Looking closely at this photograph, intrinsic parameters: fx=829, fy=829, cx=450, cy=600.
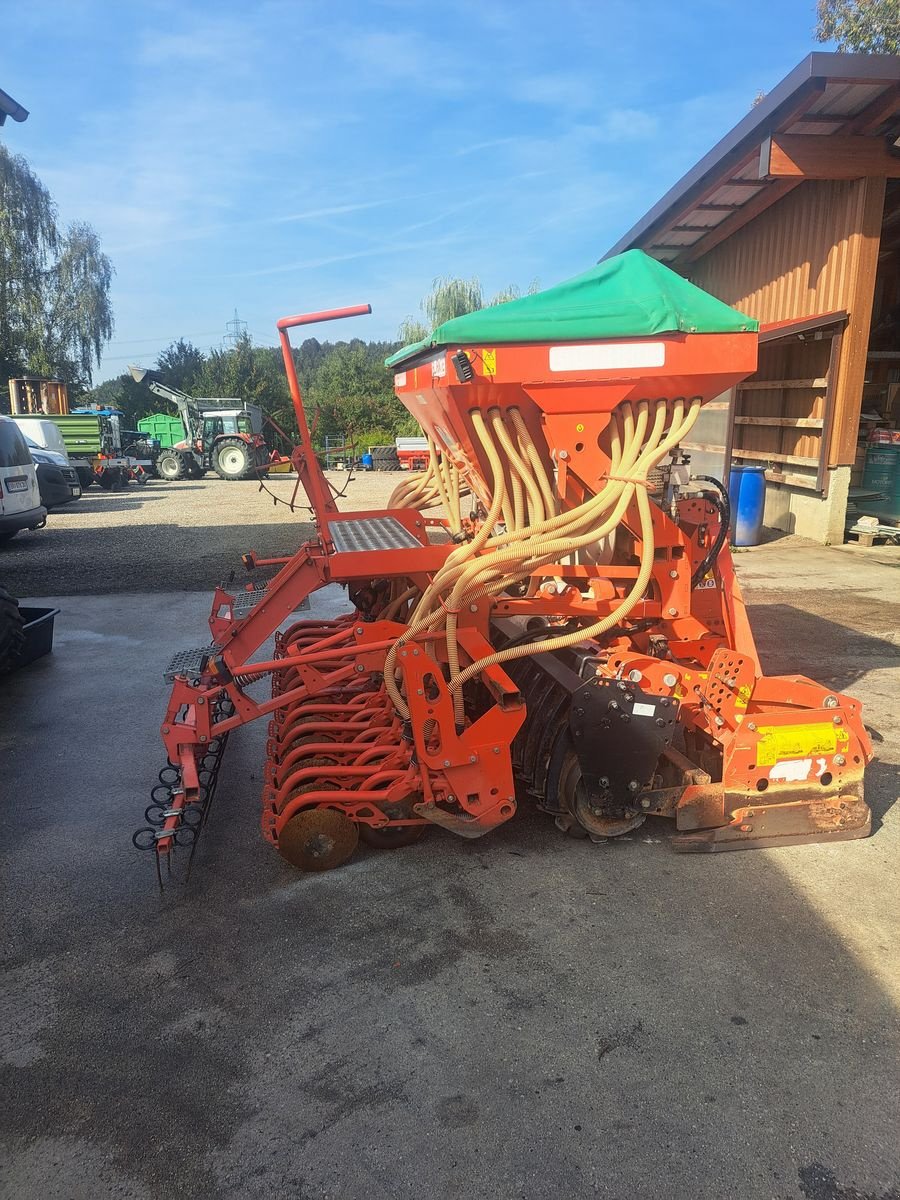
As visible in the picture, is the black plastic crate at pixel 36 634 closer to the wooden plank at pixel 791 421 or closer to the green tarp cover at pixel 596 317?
the green tarp cover at pixel 596 317

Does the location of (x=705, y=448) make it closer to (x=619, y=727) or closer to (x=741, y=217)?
(x=741, y=217)

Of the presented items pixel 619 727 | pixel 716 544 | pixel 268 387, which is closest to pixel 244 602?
pixel 619 727

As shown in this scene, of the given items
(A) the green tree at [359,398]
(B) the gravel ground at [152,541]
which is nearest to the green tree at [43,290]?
(A) the green tree at [359,398]

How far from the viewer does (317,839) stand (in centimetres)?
321

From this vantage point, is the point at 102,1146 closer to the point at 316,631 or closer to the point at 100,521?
the point at 316,631

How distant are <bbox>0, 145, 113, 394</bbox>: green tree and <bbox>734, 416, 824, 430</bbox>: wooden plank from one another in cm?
2999

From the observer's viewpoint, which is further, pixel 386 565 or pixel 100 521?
pixel 100 521

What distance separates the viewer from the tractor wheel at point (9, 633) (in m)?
5.53

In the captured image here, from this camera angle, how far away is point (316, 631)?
4773mm

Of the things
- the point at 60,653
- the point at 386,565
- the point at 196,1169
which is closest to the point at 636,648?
the point at 386,565

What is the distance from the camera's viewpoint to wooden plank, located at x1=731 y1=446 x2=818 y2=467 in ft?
35.0

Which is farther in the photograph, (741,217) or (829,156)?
(741,217)

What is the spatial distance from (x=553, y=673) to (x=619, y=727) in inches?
18.8

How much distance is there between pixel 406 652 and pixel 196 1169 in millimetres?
1699
